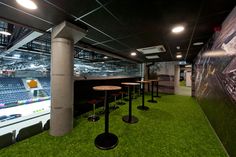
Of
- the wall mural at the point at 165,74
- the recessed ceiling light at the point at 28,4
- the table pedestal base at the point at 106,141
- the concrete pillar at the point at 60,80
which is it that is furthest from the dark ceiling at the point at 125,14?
the wall mural at the point at 165,74

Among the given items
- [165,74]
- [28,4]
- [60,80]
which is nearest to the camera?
[28,4]

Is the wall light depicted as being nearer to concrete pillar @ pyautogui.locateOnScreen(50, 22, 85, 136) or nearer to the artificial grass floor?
concrete pillar @ pyautogui.locateOnScreen(50, 22, 85, 136)

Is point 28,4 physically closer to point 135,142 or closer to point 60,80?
point 60,80

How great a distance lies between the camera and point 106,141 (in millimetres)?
2164

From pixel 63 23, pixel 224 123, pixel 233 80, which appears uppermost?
pixel 63 23

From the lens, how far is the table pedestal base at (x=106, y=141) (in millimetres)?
2029

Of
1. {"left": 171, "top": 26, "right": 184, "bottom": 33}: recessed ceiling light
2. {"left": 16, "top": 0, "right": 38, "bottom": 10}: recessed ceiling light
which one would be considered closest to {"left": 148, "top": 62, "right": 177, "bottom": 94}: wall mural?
{"left": 171, "top": 26, "right": 184, "bottom": 33}: recessed ceiling light

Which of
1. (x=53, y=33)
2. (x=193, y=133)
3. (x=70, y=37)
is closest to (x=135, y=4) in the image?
(x=70, y=37)

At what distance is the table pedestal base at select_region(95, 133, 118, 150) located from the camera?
2.03 meters

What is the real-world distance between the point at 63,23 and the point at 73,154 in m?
2.54

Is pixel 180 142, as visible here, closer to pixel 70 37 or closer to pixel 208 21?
pixel 208 21

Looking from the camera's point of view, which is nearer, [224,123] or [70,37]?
[224,123]

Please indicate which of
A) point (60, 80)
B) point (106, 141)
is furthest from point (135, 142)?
point (60, 80)

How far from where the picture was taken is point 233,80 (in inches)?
65.5
